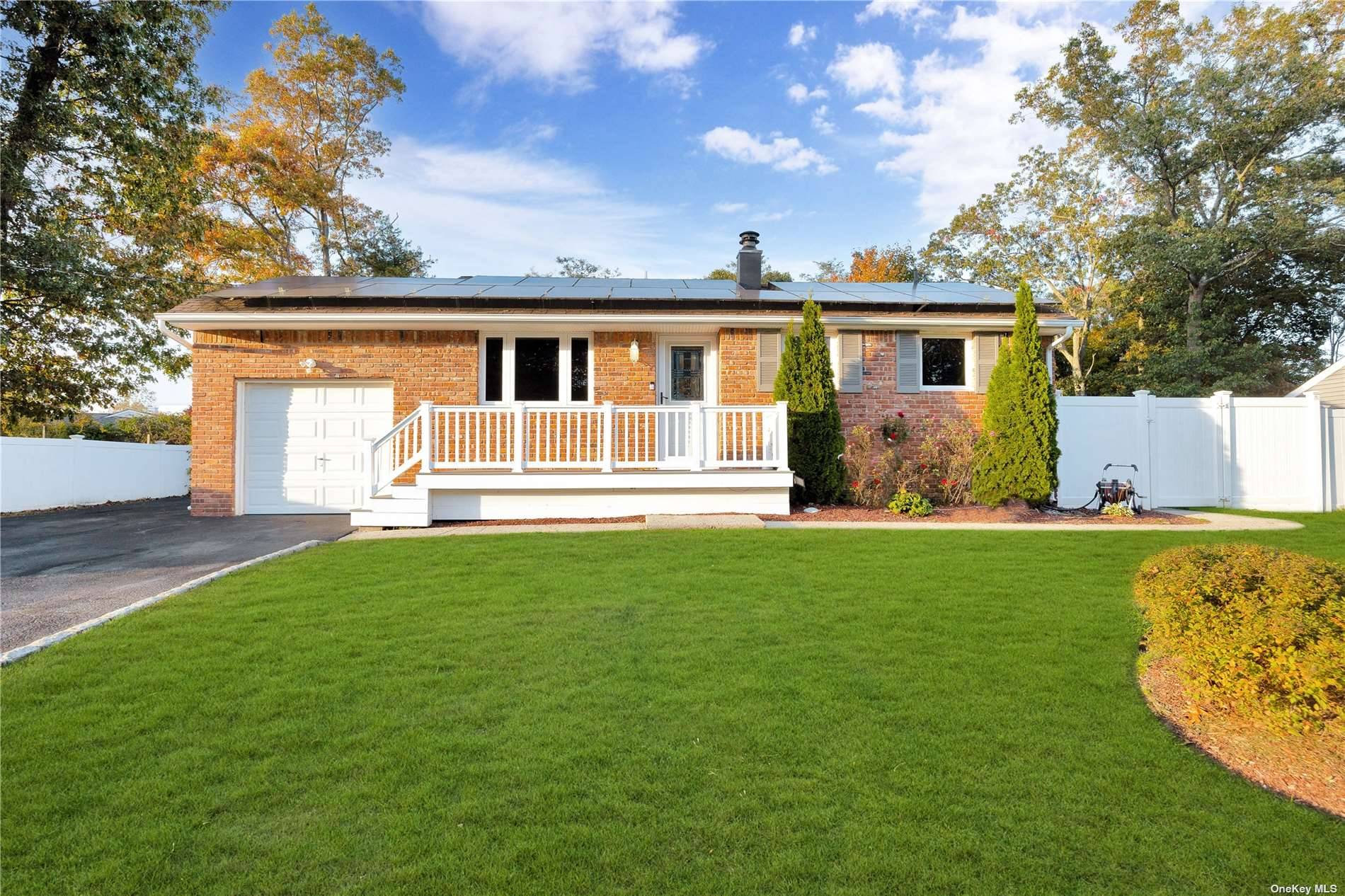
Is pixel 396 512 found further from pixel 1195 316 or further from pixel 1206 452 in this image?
pixel 1195 316

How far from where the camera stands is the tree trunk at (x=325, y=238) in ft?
73.2

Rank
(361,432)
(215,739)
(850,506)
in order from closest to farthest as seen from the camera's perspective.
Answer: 1. (215,739)
2. (850,506)
3. (361,432)

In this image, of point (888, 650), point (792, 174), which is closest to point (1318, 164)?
point (792, 174)

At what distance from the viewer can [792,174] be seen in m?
16.6

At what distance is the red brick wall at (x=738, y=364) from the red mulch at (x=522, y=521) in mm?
3098

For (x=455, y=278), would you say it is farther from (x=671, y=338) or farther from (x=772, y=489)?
(x=772, y=489)

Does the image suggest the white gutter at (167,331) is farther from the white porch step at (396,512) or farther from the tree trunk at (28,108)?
the white porch step at (396,512)

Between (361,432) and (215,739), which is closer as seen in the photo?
(215,739)

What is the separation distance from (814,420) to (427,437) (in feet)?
19.3

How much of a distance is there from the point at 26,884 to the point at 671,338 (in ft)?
33.5

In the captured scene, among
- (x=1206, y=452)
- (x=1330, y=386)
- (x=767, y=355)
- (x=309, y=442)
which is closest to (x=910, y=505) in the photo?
(x=767, y=355)

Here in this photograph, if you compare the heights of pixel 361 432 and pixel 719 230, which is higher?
pixel 719 230

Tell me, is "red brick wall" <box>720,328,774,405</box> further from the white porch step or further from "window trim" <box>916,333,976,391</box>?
the white porch step

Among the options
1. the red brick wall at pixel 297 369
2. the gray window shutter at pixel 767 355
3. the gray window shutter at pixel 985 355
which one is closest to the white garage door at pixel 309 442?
the red brick wall at pixel 297 369
